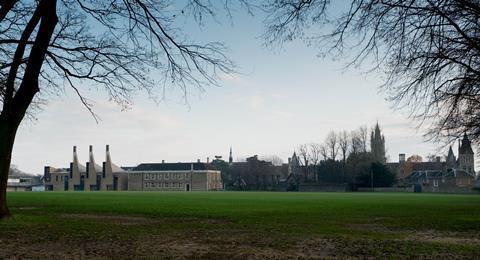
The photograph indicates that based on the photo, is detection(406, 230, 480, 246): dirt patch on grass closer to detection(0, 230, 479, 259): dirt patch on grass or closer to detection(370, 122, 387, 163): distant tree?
detection(0, 230, 479, 259): dirt patch on grass

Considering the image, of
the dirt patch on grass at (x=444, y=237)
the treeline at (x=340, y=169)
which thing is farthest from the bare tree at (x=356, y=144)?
the dirt patch on grass at (x=444, y=237)

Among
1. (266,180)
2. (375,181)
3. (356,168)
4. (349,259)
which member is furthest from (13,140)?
(266,180)

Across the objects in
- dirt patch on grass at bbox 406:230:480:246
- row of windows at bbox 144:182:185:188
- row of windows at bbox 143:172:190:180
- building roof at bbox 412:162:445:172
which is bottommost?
row of windows at bbox 144:182:185:188

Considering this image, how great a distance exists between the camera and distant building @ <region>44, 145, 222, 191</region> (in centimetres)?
13650

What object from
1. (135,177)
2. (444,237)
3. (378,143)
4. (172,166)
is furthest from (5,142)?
(378,143)

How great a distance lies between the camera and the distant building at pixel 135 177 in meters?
136

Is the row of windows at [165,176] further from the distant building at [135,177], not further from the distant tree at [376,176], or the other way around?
the distant tree at [376,176]

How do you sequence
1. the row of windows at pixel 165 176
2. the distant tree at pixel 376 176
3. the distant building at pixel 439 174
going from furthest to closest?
the row of windows at pixel 165 176
the distant building at pixel 439 174
the distant tree at pixel 376 176

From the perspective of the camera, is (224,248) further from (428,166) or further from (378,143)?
(428,166)

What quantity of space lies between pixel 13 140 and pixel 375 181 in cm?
9574

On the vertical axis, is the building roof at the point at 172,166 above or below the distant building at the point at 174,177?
above

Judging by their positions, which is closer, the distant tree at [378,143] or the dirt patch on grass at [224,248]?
the dirt patch on grass at [224,248]

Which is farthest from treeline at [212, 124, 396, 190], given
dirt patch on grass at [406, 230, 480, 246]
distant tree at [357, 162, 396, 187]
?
dirt patch on grass at [406, 230, 480, 246]

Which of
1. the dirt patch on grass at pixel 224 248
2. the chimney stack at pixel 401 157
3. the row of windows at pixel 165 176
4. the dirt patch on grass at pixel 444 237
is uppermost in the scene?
the chimney stack at pixel 401 157
